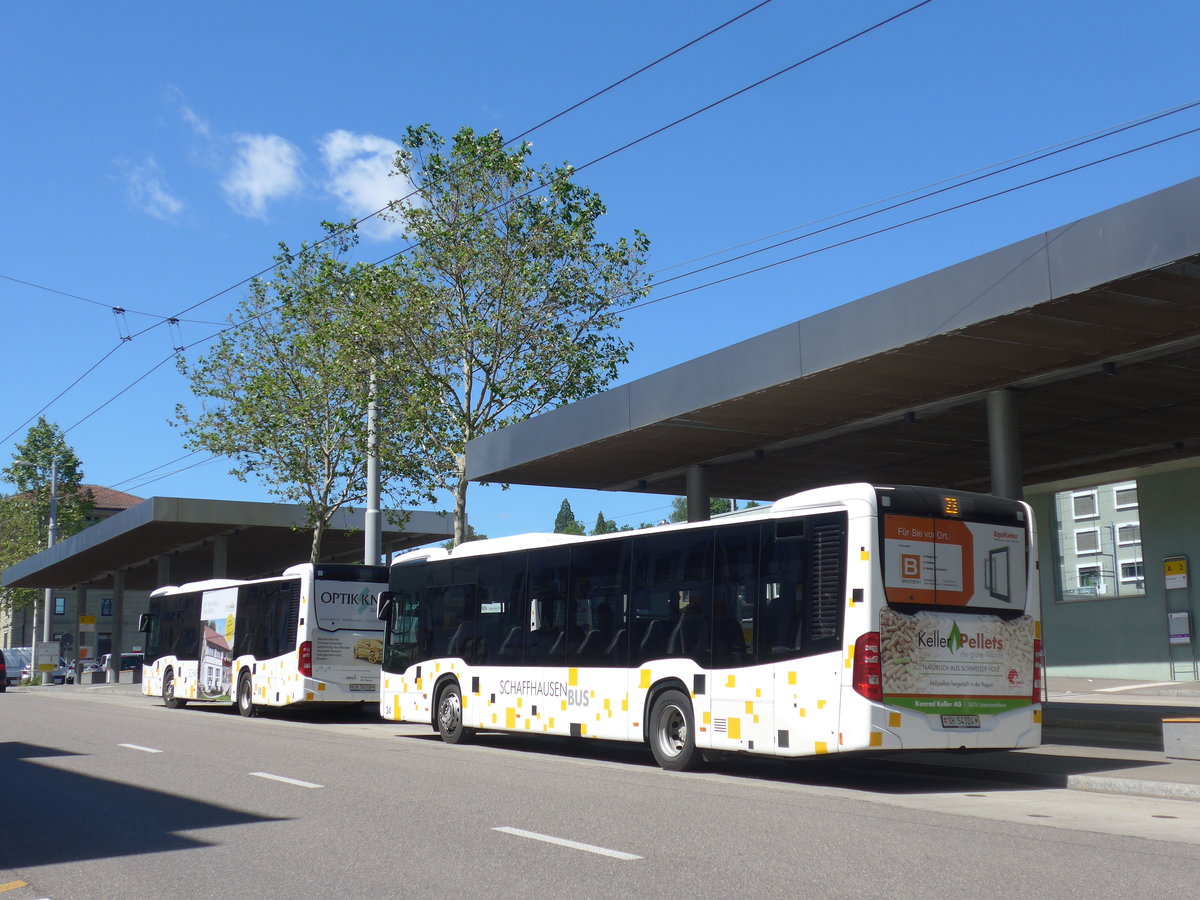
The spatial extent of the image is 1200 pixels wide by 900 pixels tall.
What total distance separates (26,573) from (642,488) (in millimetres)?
41986

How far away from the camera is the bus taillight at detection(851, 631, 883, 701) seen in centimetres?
1190

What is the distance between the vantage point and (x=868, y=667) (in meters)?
11.9

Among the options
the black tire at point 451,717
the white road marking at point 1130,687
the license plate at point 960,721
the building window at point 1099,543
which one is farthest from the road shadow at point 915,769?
the building window at point 1099,543

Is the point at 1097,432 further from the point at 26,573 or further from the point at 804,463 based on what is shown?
the point at 26,573

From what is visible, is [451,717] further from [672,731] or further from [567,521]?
[567,521]

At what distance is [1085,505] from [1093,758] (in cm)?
1771

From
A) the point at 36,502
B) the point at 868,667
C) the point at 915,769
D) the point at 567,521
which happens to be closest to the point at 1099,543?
the point at 915,769

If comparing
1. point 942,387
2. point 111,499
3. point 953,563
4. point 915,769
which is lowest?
point 915,769

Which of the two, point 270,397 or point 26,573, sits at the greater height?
point 270,397

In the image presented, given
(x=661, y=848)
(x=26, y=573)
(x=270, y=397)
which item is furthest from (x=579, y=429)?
(x=26, y=573)

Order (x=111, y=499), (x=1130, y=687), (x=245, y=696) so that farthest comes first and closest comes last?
(x=111, y=499), (x=1130, y=687), (x=245, y=696)

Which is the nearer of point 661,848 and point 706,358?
point 661,848

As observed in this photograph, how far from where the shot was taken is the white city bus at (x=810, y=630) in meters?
12.1

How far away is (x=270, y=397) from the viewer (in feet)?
123
